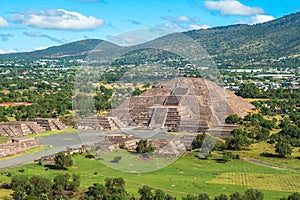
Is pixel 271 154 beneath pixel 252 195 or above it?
above

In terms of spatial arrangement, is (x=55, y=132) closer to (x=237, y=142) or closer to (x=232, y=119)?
(x=232, y=119)

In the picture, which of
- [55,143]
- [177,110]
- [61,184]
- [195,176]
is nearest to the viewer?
[61,184]

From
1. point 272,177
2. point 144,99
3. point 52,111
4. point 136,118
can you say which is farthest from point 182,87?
point 272,177

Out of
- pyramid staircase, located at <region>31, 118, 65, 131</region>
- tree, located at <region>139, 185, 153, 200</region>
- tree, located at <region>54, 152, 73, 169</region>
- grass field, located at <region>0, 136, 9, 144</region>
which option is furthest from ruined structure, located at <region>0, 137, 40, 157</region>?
tree, located at <region>139, 185, 153, 200</region>

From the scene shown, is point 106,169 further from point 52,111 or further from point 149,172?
point 52,111

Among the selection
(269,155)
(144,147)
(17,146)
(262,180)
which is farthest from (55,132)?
(262,180)

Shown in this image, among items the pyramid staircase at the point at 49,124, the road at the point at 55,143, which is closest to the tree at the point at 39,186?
the road at the point at 55,143

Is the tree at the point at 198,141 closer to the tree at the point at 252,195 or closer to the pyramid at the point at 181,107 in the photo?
the pyramid at the point at 181,107

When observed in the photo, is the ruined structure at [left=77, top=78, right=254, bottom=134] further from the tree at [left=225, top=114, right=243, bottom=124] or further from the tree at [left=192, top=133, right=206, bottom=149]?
the tree at [left=192, top=133, right=206, bottom=149]
